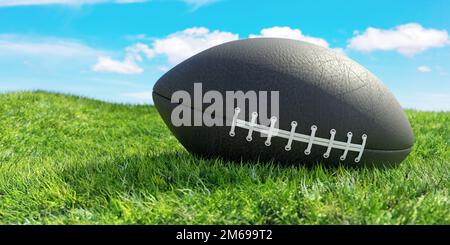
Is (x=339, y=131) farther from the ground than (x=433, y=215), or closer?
farther from the ground

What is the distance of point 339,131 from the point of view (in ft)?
10.7

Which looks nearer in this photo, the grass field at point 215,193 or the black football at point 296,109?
the grass field at point 215,193

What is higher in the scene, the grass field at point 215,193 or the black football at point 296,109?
the black football at point 296,109

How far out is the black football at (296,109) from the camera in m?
3.23

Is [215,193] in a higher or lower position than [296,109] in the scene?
lower

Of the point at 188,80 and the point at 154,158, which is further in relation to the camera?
the point at 154,158

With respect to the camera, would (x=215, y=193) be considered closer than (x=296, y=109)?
Yes

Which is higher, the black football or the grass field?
the black football

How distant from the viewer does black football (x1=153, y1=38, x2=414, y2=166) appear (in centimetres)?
323

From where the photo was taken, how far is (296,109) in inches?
126
